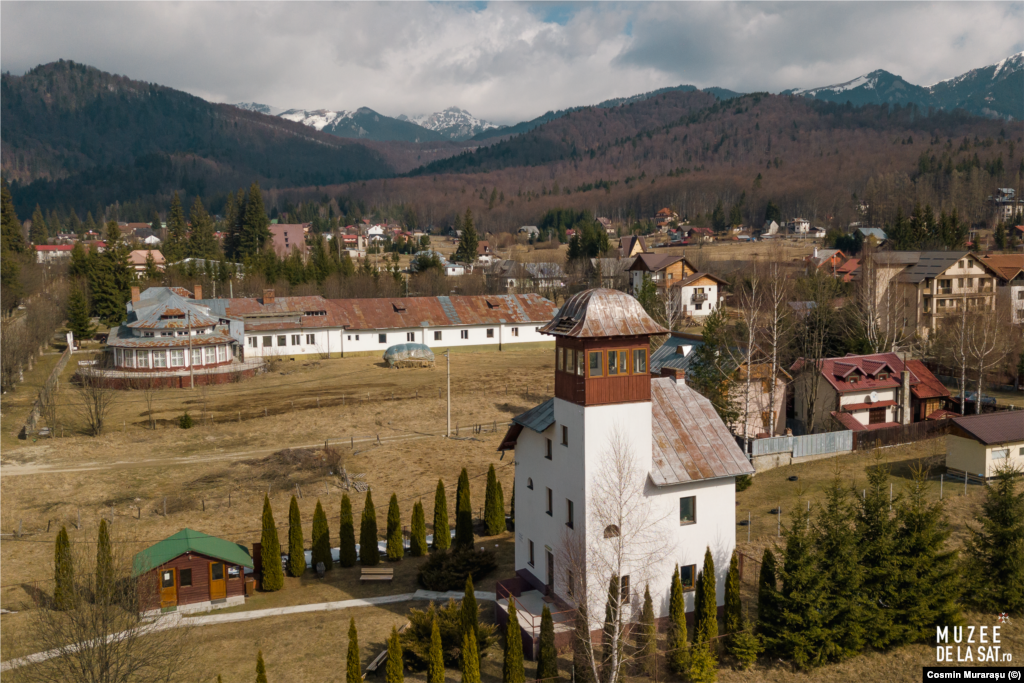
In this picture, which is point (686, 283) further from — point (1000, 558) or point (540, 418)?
point (540, 418)

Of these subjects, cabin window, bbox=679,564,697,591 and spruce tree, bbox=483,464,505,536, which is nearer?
cabin window, bbox=679,564,697,591

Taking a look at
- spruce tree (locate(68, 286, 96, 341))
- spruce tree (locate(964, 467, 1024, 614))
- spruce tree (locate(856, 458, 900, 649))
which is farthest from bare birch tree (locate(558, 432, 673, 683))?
spruce tree (locate(68, 286, 96, 341))

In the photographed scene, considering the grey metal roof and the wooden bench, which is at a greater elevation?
the grey metal roof

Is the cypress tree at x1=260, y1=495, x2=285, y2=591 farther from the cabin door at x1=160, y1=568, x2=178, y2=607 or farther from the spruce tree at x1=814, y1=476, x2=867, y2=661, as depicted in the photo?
the spruce tree at x1=814, y1=476, x2=867, y2=661

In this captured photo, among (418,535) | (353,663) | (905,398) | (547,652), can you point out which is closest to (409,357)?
(418,535)

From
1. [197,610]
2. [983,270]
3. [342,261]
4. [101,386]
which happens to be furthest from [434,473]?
[342,261]

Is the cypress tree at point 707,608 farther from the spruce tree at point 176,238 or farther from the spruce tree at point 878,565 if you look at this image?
the spruce tree at point 176,238
